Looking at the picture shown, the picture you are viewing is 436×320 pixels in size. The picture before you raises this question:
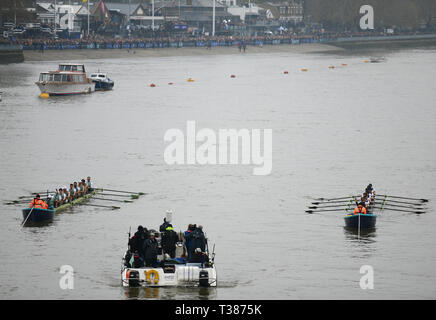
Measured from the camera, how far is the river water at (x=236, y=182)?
102 ft

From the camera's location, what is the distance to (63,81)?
85125 millimetres

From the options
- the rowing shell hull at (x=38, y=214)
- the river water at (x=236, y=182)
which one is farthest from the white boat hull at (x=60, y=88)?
the rowing shell hull at (x=38, y=214)

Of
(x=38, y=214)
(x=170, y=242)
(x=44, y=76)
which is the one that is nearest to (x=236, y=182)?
(x=38, y=214)

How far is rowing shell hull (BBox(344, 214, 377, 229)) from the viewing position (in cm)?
3638

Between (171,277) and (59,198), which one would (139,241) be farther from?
(59,198)

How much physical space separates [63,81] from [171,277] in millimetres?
59447

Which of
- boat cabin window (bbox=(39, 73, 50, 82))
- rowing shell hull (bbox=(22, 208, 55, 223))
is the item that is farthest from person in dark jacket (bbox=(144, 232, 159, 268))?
boat cabin window (bbox=(39, 73, 50, 82))

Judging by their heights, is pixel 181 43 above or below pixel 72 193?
above

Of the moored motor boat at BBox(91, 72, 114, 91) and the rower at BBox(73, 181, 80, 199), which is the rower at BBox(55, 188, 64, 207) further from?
the moored motor boat at BBox(91, 72, 114, 91)

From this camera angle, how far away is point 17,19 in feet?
444

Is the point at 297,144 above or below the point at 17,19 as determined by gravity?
below
